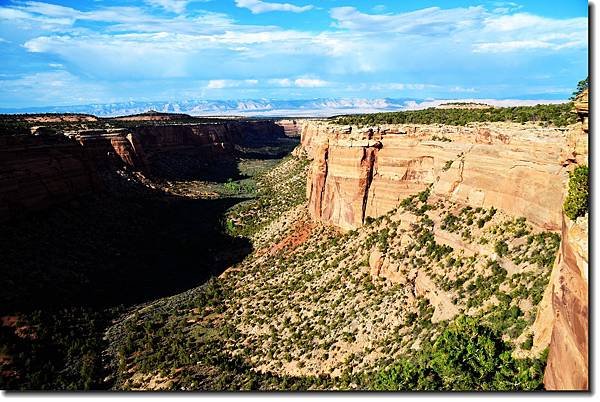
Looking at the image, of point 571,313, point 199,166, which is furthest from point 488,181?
point 199,166

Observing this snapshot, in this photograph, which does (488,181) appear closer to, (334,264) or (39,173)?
(334,264)

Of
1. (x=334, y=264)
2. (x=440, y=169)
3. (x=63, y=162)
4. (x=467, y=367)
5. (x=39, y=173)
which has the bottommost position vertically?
(x=334, y=264)

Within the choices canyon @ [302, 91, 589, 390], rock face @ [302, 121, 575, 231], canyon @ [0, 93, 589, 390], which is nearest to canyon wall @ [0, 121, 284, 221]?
canyon @ [0, 93, 589, 390]

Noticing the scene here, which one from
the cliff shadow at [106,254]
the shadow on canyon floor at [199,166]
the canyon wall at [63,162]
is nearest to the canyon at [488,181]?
the cliff shadow at [106,254]

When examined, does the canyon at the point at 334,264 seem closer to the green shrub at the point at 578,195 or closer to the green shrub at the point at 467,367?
the green shrub at the point at 467,367

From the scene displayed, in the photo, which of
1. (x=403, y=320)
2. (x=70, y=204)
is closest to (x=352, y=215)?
(x=403, y=320)

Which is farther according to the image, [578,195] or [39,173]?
[39,173]

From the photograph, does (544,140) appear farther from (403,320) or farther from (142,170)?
(142,170)
